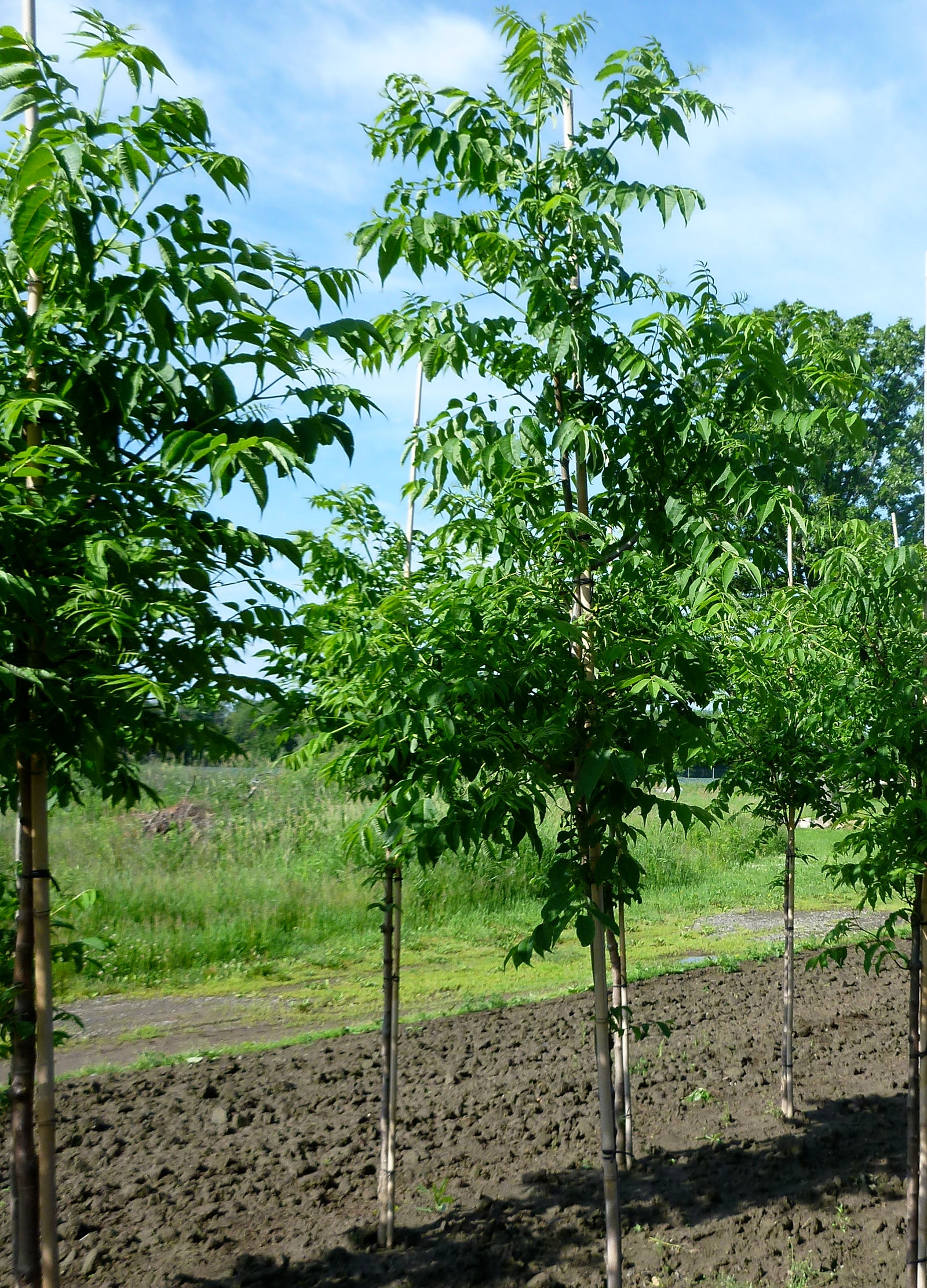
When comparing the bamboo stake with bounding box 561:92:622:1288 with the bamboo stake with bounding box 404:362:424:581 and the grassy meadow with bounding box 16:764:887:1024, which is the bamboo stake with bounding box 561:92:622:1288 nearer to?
the bamboo stake with bounding box 404:362:424:581

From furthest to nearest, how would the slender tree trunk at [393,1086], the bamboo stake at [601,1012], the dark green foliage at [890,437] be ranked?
the dark green foliage at [890,437], the slender tree trunk at [393,1086], the bamboo stake at [601,1012]

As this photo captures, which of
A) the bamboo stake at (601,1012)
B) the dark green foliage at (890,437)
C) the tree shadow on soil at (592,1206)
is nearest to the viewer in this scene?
the bamboo stake at (601,1012)

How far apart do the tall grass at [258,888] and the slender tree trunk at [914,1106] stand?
640 cm

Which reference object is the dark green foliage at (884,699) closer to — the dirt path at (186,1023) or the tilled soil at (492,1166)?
the tilled soil at (492,1166)

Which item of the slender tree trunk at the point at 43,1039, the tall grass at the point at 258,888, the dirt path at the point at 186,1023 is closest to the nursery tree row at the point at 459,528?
the slender tree trunk at the point at 43,1039

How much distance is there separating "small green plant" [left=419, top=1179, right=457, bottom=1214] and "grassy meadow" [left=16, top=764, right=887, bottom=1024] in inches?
147

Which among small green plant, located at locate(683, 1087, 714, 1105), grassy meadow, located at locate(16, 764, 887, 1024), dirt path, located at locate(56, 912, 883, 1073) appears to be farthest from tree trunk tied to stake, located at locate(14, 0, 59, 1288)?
grassy meadow, located at locate(16, 764, 887, 1024)

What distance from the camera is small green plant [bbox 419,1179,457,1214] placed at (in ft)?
15.9

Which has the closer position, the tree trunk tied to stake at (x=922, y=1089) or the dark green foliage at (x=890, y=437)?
the tree trunk tied to stake at (x=922, y=1089)

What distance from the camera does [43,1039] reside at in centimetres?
275

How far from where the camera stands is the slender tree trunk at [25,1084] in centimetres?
269

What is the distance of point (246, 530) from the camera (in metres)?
2.78

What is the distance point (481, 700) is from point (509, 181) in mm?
1748

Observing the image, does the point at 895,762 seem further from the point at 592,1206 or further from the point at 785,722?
the point at 592,1206
